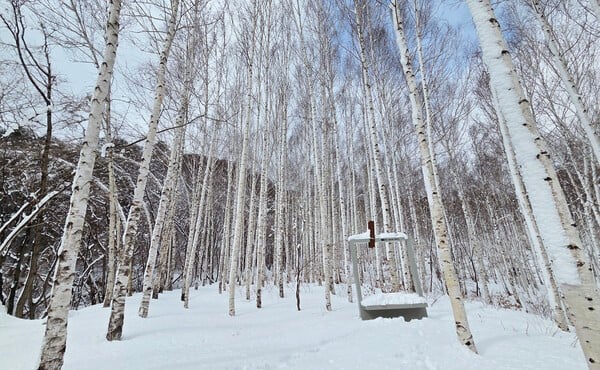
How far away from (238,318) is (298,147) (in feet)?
37.6

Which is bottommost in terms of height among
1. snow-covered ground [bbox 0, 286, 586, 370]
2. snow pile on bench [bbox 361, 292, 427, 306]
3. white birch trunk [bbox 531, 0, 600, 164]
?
snow-covered ground [bbox 0, 286, 586, 370]

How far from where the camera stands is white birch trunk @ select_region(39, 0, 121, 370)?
2.43 m

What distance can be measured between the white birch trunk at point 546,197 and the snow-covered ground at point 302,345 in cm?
139

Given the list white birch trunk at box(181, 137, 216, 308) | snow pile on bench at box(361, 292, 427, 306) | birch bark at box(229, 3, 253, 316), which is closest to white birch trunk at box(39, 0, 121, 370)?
birch bark at box(229, 3, 253, 316)

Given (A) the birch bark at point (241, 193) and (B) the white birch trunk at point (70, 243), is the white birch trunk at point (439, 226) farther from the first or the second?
(A) the birch bark at point (241, 193)

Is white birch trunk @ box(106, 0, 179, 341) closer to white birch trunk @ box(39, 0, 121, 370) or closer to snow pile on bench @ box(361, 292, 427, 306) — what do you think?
white birch trunk @ box(39, 0, 121, 370)

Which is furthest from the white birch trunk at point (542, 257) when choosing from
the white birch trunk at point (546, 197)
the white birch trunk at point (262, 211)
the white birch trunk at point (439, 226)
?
the white birch trunk at point (262, 211)

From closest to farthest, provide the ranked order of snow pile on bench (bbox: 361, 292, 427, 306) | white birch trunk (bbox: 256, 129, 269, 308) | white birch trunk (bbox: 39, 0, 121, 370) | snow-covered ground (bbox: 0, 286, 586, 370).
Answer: white birch trunk (bbox: 39, 0, 121, 370) → snow-covered ground (bbox: 0, 286, 586, 370) → snow pile on bench (bbox: 361, 292, 427, 306) → white birch trunk (bbox: 256, 129, 269, 308)

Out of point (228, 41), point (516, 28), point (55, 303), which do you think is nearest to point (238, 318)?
point (55, 303)

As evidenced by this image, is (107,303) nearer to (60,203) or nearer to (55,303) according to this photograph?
(60,203)

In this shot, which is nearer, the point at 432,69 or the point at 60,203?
the point at 432,69

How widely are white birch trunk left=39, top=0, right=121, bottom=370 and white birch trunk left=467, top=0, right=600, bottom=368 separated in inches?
162

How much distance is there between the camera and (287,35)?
9.67 meters

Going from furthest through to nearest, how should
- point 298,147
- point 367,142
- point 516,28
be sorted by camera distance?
point 298,147, point 367,142, point 516,28
